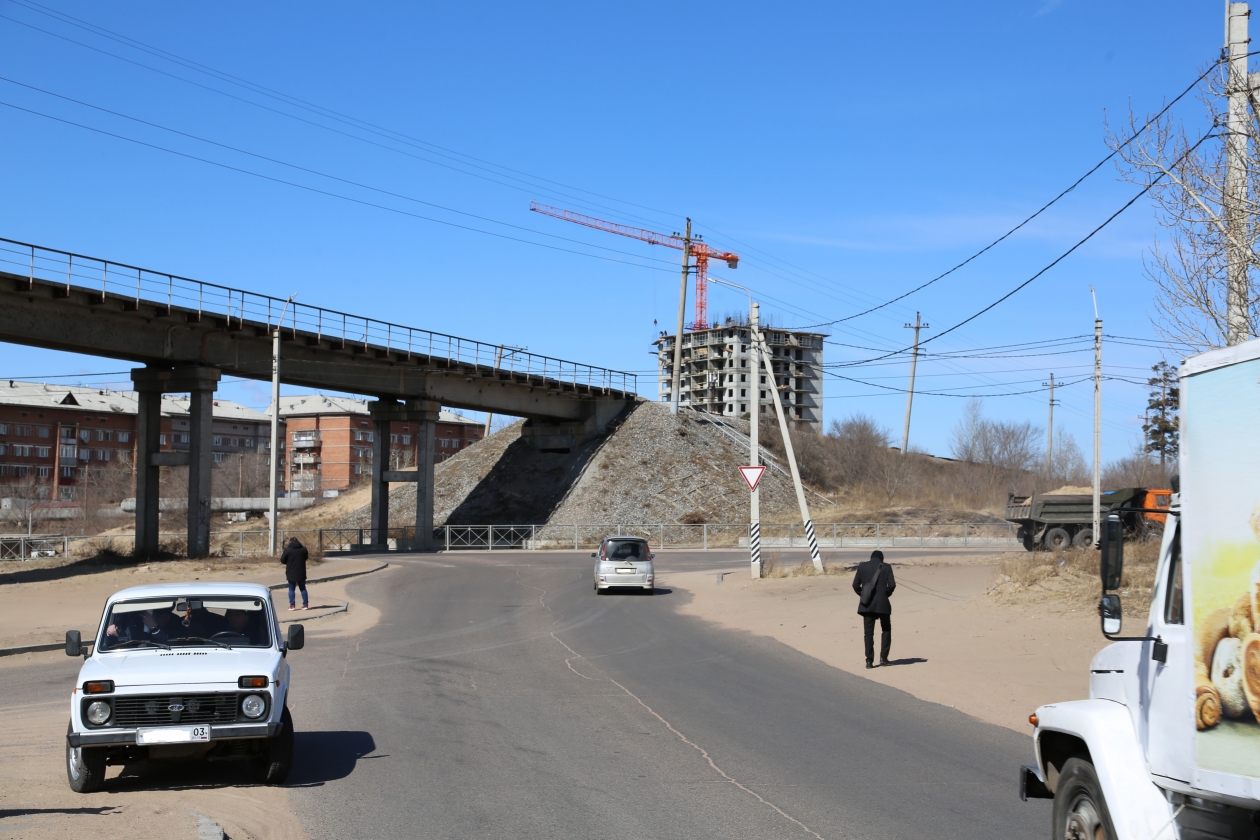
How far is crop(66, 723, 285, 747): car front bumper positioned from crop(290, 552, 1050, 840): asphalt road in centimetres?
58

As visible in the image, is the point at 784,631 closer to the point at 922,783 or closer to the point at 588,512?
the point at 922,783

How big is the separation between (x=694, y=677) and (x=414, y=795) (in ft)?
23.5

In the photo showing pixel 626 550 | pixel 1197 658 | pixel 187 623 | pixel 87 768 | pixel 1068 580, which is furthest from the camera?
pixel 626 550

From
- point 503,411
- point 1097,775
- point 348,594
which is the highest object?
point 503,411

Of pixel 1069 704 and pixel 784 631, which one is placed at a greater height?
pixel 1069 704

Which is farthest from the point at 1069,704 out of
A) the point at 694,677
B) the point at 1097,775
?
the point at 694,677

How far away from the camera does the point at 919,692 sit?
1334cm

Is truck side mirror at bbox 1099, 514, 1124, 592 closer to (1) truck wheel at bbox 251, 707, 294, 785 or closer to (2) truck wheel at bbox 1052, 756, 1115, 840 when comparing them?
(2) truck wheel at bbox 1052, 756, 1115, 840

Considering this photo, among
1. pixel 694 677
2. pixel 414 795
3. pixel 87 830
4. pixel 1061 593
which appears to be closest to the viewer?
pixel 87 830

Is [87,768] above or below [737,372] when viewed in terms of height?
below

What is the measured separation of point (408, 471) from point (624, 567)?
30796 millimetres

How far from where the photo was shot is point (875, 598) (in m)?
15.3

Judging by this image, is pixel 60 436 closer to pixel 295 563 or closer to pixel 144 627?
pixel 295 563

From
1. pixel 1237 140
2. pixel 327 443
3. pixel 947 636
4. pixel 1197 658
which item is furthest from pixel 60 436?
pixel 1197 658
